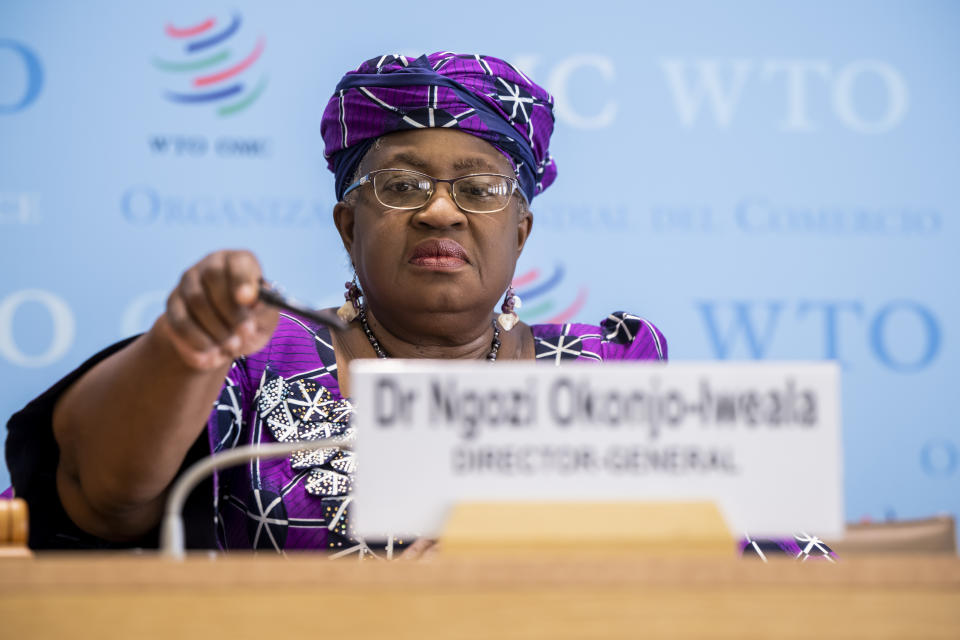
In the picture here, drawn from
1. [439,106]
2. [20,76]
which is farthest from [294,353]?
[20,76]

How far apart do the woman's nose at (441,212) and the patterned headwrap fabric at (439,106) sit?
0.11 metres

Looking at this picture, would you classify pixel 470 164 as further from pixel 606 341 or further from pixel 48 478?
pixel 48 478

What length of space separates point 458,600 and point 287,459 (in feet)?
2.56

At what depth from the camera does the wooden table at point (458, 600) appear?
61cm

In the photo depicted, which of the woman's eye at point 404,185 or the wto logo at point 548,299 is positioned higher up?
the woman's eye at point 404,185

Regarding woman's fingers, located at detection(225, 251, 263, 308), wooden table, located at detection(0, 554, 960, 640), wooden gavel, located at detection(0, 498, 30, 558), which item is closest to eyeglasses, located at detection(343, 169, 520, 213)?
woman's fingers, located at detection(225, 251, 263, 308)

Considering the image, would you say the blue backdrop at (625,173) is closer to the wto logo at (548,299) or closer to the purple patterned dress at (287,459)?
the wto logo at (548,299)

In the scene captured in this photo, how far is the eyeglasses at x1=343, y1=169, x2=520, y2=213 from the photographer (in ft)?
5.02

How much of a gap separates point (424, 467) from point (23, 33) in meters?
2.18

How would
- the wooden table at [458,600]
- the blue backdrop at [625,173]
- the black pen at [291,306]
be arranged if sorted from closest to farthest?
the wooden table at [458,600] → the black pen at [291,306] → the blue backdrop at [625,173]

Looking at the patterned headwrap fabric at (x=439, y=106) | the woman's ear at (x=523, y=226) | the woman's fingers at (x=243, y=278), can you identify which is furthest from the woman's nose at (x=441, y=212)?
the woman's fingers at (x=243, y=278)

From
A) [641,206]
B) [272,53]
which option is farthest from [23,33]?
[641,206]

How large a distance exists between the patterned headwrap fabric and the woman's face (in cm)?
2

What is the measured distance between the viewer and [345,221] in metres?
1.68
